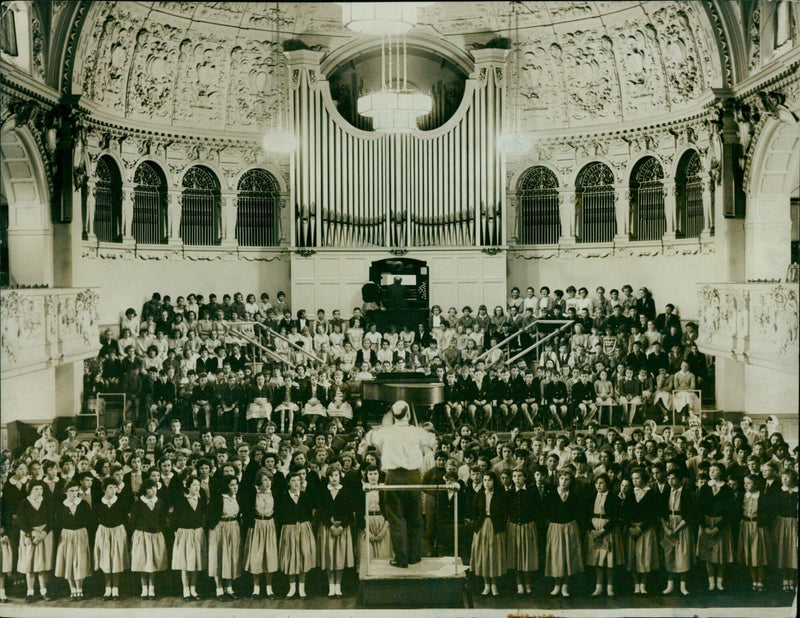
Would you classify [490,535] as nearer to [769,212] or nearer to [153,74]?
[769,212]

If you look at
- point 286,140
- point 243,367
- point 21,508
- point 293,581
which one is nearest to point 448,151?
point 286,140

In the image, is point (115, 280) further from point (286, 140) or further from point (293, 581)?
point (293, 581)

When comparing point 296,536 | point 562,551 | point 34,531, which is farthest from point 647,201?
point 34,531

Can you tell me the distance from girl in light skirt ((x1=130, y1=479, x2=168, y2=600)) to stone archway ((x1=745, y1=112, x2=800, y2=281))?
7821mm

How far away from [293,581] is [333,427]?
1883 millimetres

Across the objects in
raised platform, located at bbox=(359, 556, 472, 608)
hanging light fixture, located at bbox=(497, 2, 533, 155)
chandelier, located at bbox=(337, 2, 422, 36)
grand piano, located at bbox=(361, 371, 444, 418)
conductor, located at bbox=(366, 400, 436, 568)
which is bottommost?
raised platform, located at bbox=(359, 556, 472, 608)

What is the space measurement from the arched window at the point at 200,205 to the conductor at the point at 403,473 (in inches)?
138

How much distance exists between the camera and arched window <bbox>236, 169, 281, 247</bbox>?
37.8ft

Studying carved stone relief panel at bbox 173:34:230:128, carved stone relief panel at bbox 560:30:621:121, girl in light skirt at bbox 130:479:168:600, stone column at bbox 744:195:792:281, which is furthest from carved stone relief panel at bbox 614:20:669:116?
girl in light skirt at bbox 130:479:168:600

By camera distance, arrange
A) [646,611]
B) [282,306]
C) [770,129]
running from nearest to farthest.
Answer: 1. [646,611]
2. [770,129]
3. [282,306]

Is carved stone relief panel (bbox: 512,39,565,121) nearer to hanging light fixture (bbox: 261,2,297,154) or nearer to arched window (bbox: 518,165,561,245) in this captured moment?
arched window (bbox: 518,165,561,245)

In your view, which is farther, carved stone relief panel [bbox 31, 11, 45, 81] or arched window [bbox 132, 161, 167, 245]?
arched window [bbox 132, 161, 167, 245]

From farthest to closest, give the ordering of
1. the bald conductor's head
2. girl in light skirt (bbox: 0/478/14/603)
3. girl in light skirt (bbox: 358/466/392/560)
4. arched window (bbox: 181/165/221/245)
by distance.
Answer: arched window (bbox: 181/165/221/245)
the bald conductor's head
girl in light skirt (bbox: 0/478/14/603)
girl in light skirt (bbox: 358/466/392/560)

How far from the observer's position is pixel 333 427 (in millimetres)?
10781
